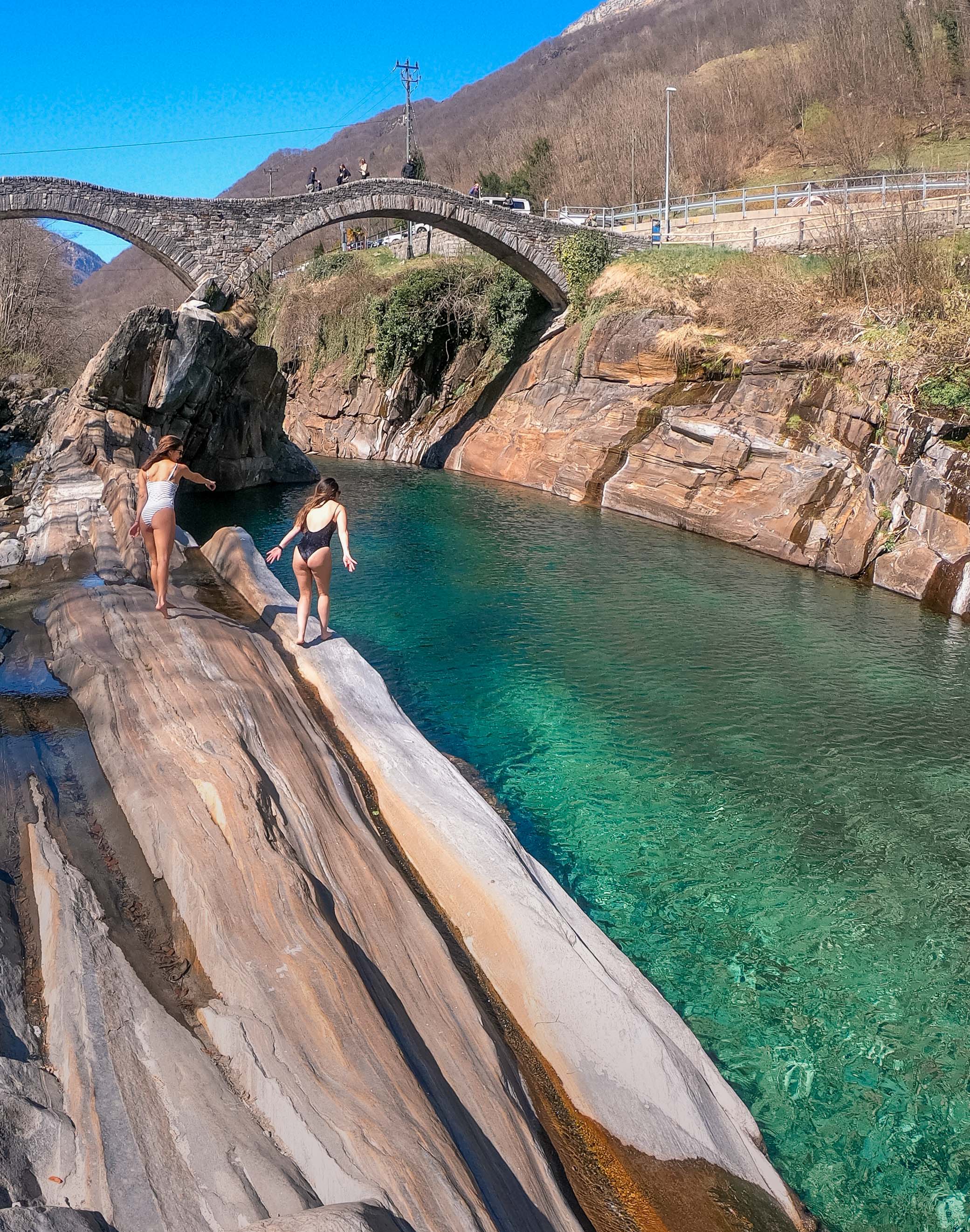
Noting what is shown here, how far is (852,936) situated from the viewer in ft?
17.2

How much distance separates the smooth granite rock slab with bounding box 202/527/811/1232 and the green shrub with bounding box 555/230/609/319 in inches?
820

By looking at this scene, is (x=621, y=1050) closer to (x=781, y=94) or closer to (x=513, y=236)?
(x=513, y=236)

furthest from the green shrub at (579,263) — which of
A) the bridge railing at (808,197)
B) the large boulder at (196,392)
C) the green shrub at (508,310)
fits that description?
the large boulder at (196,392)

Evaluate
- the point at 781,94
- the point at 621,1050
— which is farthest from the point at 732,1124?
the point at 781,94

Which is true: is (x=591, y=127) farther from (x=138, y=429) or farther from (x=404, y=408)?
(x=138, y=429)

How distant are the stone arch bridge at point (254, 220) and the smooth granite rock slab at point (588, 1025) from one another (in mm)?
19857

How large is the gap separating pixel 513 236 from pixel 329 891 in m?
23.1

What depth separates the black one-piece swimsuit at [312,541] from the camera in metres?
7.23

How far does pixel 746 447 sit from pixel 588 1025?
13444 mm

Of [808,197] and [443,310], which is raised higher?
[808,197]

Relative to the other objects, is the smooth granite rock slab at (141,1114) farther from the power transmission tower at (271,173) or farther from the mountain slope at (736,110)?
the power transmission tower at (271,173)

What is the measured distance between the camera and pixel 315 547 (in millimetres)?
7305

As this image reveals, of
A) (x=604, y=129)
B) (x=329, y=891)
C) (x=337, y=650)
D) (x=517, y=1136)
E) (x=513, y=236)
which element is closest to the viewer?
(x=517, y=1136)

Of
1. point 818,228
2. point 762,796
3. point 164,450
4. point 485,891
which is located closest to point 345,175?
point 818,228
